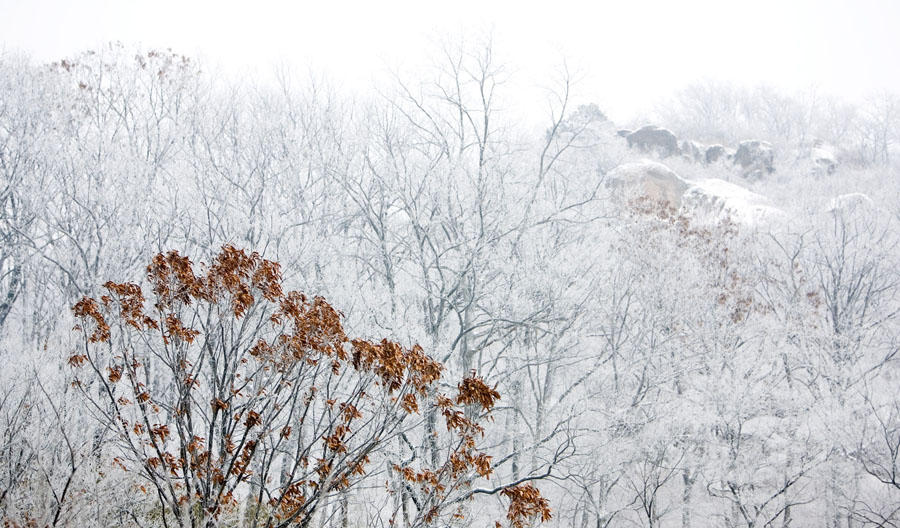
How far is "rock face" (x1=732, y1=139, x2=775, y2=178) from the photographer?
45719mm

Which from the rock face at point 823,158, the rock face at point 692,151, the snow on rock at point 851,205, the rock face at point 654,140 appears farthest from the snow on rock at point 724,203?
the rock face at point 823,158

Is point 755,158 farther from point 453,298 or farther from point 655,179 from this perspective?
point 453,298

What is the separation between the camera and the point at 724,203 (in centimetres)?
3000

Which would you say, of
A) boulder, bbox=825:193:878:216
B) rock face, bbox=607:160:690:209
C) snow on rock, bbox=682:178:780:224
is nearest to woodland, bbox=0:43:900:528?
boulder, bbox=825:193:878:216

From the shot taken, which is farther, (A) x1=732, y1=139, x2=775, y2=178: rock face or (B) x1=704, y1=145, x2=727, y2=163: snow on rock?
(B) x1=704, y1=145, x2=727, y2=163: snow on rock

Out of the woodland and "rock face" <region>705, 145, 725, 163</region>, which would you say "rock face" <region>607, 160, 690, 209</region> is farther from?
the woodland

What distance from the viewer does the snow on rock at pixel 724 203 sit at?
1103 inches

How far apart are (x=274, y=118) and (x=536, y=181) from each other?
733cm

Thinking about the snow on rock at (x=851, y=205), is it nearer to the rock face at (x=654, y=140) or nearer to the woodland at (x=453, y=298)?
the woodland at (x=453, y=298)

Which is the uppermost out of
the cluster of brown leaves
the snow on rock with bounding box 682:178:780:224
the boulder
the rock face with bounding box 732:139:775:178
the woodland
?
the rock face with bounding box 732:139:775:178

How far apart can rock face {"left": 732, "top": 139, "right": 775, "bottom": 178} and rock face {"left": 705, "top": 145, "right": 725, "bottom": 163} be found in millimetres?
1136

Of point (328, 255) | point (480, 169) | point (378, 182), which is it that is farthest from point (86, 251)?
point (480, 169)

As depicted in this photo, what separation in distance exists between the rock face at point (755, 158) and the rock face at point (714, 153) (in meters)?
1.14

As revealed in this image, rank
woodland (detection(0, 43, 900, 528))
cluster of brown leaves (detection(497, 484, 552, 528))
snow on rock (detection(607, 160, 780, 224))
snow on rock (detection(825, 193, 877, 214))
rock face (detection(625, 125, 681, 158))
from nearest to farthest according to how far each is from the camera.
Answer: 1. cluster of brown leaves (detection(497, 484, 552, 528))
2. woodland (detection(0, 43, 900, 528))
3. snow on rock (detection(825, 193, 877, 214))
4. snow on rock (detection(607, 160, 780, 224))
5. rock face (detection(625, 125, 681, 158))
